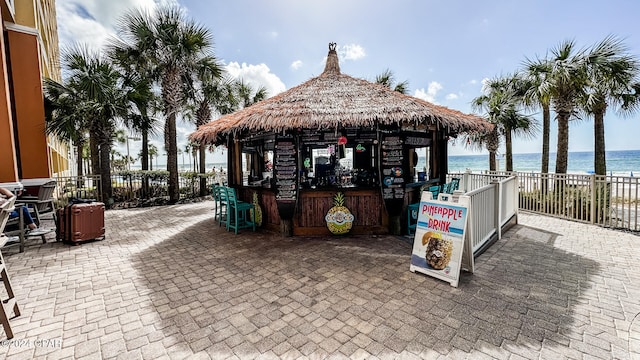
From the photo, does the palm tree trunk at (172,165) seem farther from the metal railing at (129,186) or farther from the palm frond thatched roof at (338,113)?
the palm frond thatched roof at (338,113)

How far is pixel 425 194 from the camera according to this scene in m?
4.00

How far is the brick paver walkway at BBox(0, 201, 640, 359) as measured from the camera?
8.07 feet

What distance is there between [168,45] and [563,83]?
12.7 meters

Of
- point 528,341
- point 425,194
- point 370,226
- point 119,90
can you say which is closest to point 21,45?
point 119,90

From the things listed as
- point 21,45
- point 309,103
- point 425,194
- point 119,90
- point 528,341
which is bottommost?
point 528,341

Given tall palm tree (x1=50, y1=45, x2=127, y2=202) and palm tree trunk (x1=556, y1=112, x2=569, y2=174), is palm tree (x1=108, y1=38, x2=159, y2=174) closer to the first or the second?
tall palm tree (x1=50, y1=45, x2=127, y2=202)

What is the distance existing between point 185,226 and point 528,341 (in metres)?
7.15

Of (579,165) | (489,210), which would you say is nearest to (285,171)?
(489,210)

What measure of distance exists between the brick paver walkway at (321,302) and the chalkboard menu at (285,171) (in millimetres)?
945

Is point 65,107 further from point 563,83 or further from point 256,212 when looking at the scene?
point 563,83

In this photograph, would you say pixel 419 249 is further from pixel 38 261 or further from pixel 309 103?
pixel 38 261

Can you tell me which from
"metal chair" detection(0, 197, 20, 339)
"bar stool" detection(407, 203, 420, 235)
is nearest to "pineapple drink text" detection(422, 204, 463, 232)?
"bar stool" detection(407, 203, 420, 235)

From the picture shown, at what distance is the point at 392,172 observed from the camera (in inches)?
229

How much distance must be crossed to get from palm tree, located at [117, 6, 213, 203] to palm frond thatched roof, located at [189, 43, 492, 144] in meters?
4.55
